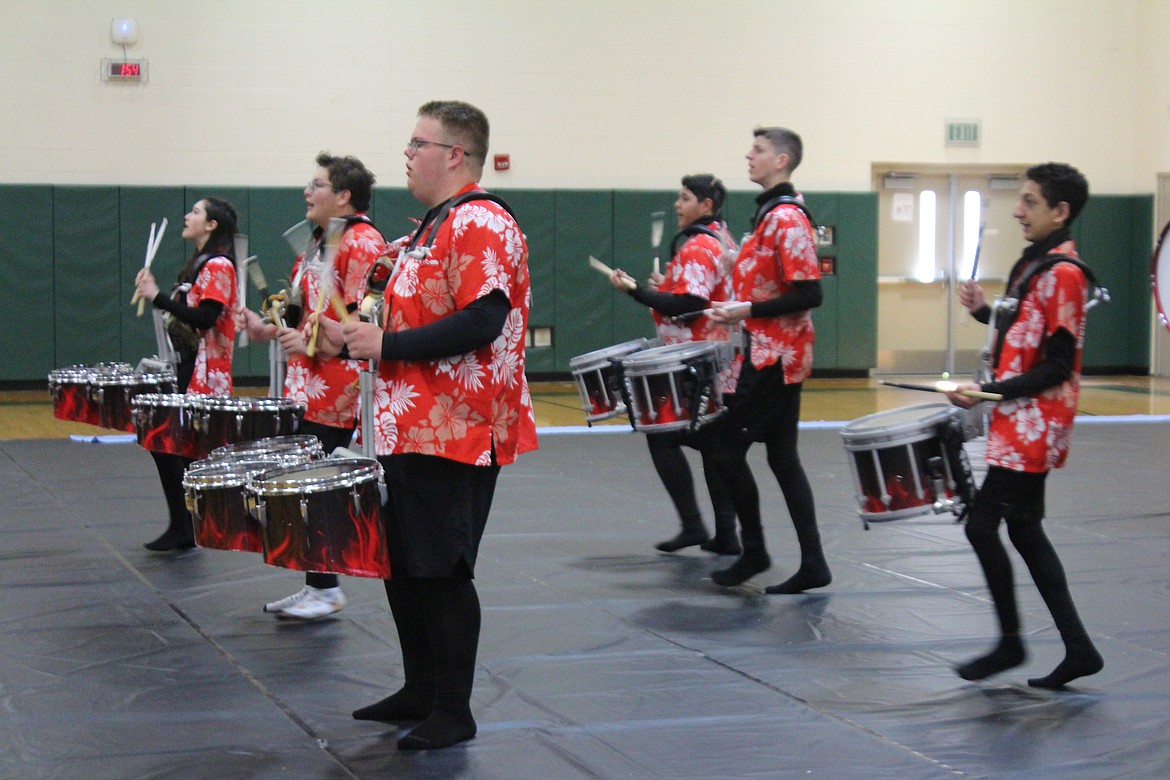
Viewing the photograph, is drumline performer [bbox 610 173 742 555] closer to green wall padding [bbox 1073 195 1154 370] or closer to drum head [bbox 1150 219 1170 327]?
drum head [bbox 1150 219 1170 327]

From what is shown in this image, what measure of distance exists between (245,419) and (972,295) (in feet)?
8.45

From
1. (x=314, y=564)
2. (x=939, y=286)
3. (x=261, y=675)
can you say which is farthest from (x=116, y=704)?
(x=939, y=286)

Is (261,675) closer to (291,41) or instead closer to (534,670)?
(534,670)

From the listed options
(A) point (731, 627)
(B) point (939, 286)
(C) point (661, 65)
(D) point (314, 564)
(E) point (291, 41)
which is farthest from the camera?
(B) point (939, 286)

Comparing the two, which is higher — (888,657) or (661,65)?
(661,65)

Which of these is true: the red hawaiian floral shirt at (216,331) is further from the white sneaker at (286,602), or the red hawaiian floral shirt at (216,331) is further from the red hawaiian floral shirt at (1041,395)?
the red hawaiian floral shirt at (1041,395)

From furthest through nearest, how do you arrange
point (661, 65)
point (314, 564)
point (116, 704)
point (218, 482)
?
1. point (661, 65)
2. point (218, 482)
3. point (116, 704)
4. point (314, 564)

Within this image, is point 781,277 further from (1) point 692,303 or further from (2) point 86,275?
(2) point 86,275

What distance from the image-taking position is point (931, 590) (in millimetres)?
5199

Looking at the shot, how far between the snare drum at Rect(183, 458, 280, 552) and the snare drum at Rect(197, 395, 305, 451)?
2.34 ft

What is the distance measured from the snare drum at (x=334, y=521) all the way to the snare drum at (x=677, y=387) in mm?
2060

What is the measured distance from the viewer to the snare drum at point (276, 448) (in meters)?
4.16

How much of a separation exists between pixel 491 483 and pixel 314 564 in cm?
49

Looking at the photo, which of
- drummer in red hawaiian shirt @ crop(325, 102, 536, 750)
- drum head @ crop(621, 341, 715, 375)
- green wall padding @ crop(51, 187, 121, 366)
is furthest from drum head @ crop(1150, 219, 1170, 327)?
green wall padding @ crop(51, 187, 121, 366)
